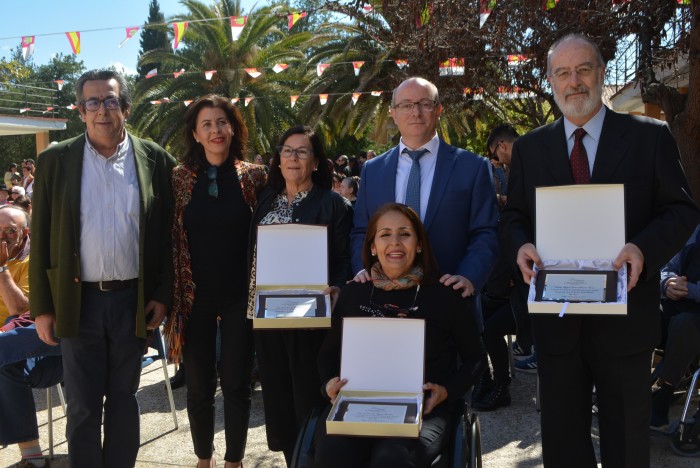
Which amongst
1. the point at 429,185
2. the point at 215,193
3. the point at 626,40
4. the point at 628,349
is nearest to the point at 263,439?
the point at 215,193

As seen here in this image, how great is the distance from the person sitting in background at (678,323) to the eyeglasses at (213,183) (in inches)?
113

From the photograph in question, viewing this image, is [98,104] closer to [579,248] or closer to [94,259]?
[94,259]

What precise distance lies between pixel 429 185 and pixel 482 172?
0.87ft

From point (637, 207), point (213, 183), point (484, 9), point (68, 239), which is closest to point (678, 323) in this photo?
point (637, 207)

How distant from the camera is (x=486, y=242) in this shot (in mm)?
3354

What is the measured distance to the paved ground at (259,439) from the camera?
4312mm

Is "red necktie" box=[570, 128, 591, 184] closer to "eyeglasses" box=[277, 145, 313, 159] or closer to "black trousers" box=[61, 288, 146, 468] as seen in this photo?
"eyeglasses" box=[277, 145, 313, 159]

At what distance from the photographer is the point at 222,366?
3879 mm

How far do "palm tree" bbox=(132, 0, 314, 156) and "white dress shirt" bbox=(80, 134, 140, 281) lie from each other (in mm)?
18697

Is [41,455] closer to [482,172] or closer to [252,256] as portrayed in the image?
[252,256]

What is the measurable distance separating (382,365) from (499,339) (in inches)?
101

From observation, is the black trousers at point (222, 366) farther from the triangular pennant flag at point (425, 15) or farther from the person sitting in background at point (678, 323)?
the triangular pennant flag at point (425, 15)

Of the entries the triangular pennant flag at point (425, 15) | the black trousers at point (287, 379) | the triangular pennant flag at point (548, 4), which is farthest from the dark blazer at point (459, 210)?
the triangular pennant flag at point (425, 15)

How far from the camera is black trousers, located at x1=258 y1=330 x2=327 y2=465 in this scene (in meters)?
3.69
